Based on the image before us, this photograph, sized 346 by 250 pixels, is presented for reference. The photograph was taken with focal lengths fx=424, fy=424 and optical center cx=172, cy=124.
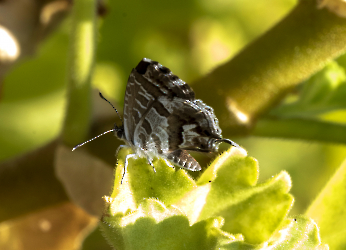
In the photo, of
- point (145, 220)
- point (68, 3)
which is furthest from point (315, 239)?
point (68, 3)

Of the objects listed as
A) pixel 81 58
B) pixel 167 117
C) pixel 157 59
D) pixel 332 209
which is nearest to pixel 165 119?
pixel 167 117

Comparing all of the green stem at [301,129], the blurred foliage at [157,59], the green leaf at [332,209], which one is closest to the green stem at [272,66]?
the green stem at [301,129]

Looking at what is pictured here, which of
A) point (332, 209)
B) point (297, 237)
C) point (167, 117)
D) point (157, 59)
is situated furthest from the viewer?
point (157, 59)

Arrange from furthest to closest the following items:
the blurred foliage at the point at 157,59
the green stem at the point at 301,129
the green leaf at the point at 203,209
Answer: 1. the blurred foliage at the point at 157,59
2. the green stem at the point at 301,129
3. the green leaf at the point at 203,209

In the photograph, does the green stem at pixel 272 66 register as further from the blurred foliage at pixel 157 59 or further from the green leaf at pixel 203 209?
the blurred foliage at pixel 157 59

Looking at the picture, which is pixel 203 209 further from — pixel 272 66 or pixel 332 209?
pixel 272 66

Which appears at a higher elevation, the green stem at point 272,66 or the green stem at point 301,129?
the green stem at point 272,66

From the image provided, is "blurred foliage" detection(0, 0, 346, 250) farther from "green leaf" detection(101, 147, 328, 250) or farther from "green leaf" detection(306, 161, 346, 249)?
"green leaf" detection(101, 147, 328, 250)
